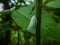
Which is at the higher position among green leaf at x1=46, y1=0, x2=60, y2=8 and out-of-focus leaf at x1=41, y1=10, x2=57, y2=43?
green leaf at x1=46, y1=0, x2=60, y2=8

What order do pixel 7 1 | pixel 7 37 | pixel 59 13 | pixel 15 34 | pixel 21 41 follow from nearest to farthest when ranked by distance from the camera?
pixel 59 13 → pixel 21 41 → pixel 7 1 → pixel 15 34 → pixel 7 37

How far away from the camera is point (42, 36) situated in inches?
17.9

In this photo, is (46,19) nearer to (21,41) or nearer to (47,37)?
(47,37)

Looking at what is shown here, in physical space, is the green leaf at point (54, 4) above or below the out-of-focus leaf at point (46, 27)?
above

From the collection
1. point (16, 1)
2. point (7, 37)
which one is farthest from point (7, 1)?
point (7, 37)

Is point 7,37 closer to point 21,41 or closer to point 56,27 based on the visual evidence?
point 21,41

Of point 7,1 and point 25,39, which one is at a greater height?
point 7,1

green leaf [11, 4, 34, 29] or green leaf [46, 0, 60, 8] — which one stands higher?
green leaf [46, 0, 60, 8]

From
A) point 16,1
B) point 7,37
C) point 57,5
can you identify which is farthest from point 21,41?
point 57,5

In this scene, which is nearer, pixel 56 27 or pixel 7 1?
pixel 56 27

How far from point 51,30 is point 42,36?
0.10ft

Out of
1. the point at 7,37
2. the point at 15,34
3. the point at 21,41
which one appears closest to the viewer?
the point at 21,41

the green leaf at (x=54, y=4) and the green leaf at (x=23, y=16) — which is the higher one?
the green leaf at (x=54, y=4)

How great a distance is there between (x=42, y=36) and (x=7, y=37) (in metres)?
0.81
